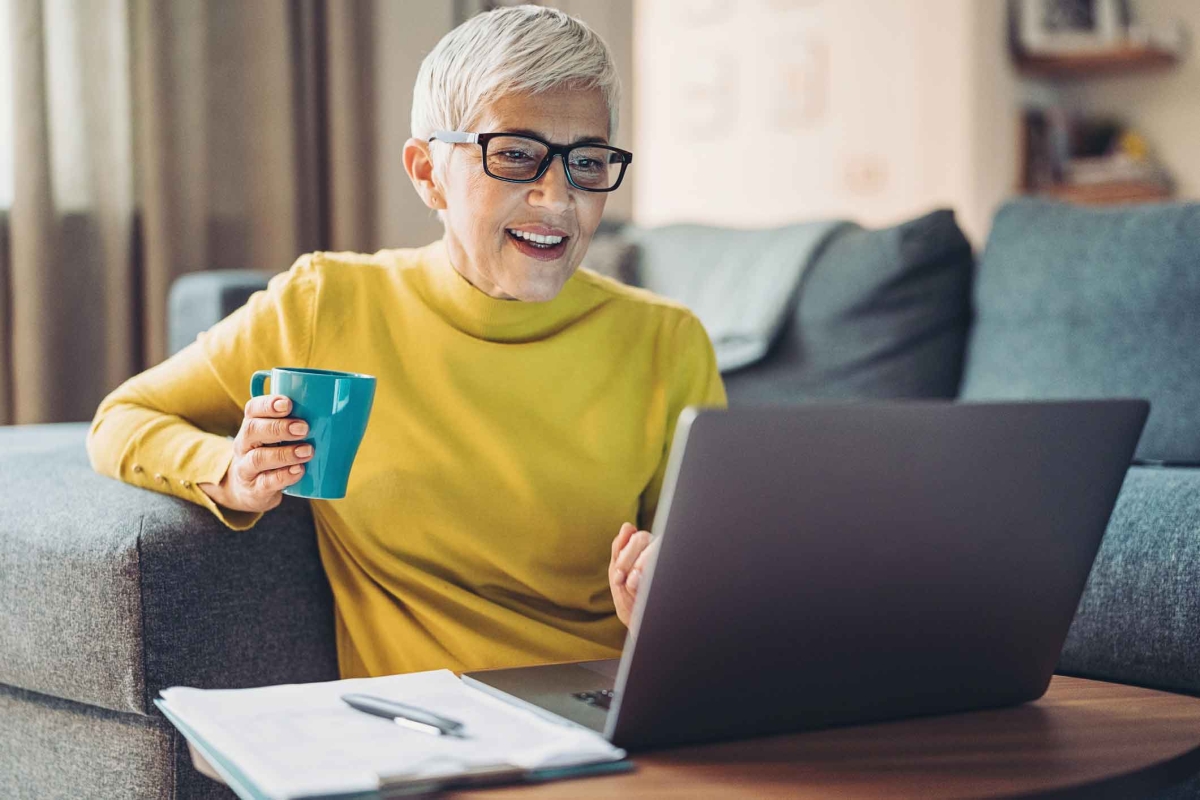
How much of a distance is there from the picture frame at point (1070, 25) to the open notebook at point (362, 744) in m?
3.89

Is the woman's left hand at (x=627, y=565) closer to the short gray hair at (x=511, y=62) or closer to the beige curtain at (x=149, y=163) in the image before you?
the short gray hair at (x=511, y=62)

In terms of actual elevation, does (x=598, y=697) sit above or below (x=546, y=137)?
below

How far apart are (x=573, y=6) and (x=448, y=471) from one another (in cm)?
264

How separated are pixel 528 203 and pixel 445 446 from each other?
240 millimetres

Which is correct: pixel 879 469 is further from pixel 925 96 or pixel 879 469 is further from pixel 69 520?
pixel 925 96

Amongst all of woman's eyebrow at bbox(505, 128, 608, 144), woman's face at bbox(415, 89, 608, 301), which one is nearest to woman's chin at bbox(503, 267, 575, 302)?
woman's face at bbox(415, 89, 608, 301)

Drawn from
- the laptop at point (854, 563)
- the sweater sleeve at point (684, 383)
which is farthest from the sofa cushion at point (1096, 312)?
the laptop at point (854, 563)

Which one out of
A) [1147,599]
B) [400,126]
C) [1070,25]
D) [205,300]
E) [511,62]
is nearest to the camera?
[511,62]

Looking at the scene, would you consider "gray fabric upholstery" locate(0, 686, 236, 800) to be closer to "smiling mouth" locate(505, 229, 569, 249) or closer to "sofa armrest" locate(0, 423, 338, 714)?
"sofa armrest" locate(0, 423, 338, 714)

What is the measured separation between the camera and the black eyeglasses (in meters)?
1.10

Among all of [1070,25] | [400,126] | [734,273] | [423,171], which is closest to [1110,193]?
[1070,25]

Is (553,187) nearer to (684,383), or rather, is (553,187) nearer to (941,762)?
(684,383)

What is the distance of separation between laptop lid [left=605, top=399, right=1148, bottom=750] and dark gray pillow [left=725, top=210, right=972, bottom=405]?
54.0 inches

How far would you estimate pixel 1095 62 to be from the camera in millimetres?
4195
